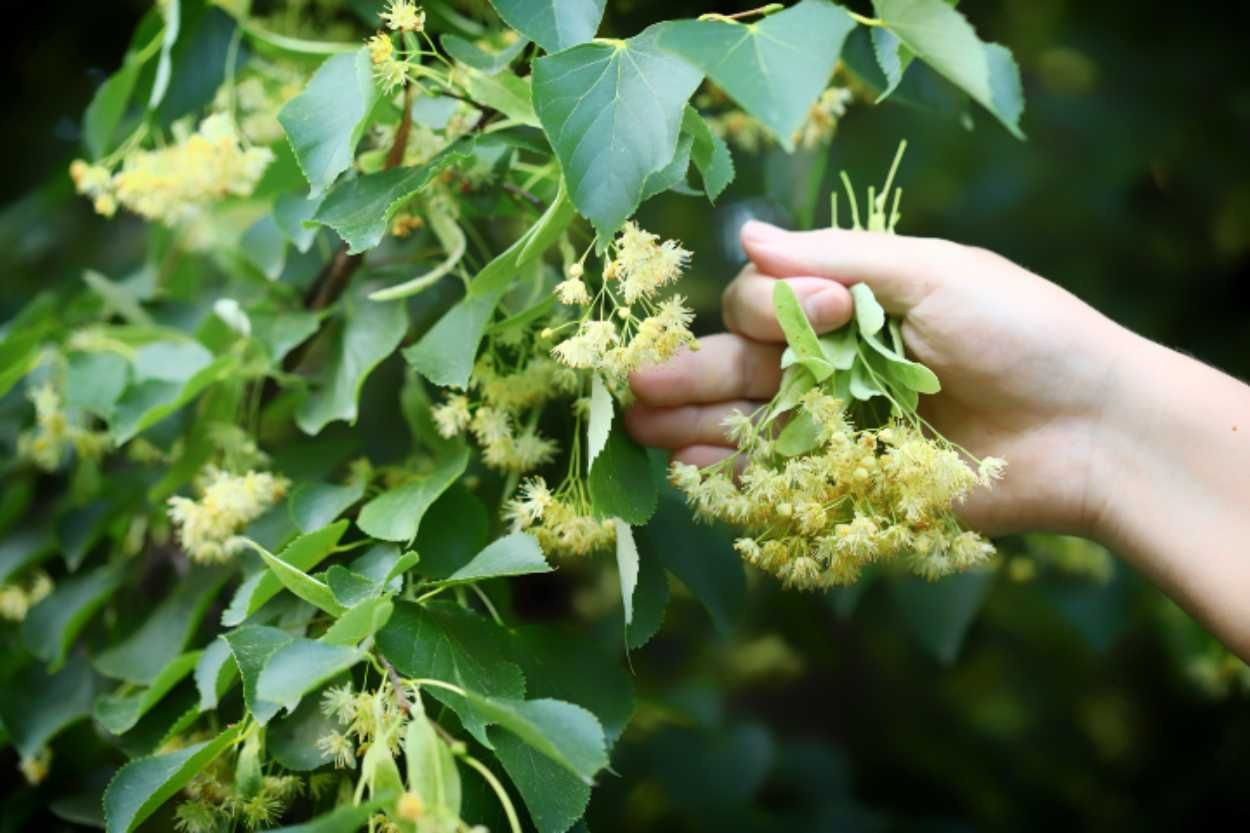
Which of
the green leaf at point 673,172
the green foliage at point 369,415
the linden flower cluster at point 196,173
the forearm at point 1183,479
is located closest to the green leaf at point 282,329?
the green foliage at point 369,415

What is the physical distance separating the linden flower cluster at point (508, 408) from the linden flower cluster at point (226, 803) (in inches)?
11.4

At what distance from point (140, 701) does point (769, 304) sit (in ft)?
2.09

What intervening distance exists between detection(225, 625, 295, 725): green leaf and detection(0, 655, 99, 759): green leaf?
0.48m

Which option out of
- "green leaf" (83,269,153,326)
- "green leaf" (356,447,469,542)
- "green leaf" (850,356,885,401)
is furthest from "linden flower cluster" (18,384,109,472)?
"green leaf" (850,356,885,401)

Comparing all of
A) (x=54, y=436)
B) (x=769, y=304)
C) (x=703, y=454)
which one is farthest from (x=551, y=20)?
(x=54, y=436)

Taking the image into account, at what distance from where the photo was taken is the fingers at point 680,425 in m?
1.00

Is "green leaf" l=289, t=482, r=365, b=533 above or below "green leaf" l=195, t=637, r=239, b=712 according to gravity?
above

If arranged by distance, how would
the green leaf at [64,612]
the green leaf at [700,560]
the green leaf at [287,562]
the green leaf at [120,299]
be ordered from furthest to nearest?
the green leaf at [120,299] → the green leaf at [64,612] → the green leaf at [700,560] → the green leaf at [287,562]

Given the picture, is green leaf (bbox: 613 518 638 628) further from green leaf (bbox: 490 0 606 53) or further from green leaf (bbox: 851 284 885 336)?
green leaf (bbox: 490 0 606 53)

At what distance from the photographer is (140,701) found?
968mm

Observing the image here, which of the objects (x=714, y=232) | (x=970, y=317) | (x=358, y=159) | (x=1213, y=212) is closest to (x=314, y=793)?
(x=358, y=159)

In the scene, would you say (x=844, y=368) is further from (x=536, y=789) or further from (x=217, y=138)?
(x=217, y=138)

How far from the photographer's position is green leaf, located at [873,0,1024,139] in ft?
2.36

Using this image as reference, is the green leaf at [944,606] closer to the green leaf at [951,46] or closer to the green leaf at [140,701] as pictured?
the green leaf at [951,46]
